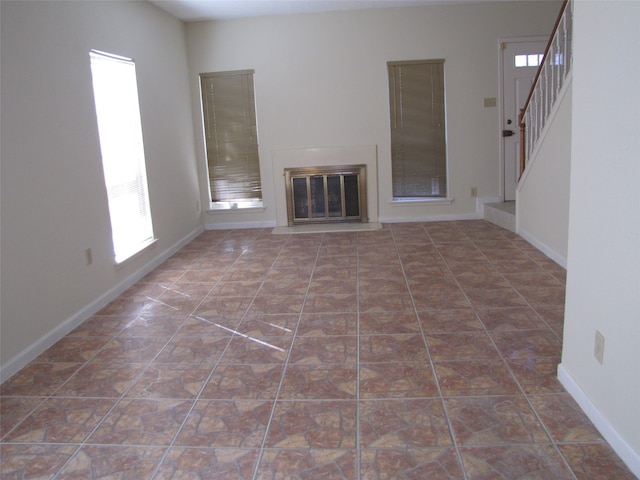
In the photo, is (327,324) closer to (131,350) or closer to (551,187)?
(131,350)

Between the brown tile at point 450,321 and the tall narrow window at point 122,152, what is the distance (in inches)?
99.7

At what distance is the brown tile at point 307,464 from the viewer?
201cm

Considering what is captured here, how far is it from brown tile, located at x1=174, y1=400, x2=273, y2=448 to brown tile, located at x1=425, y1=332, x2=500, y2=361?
102 centimetres

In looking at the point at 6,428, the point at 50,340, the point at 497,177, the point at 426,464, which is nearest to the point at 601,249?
the point at 426,464

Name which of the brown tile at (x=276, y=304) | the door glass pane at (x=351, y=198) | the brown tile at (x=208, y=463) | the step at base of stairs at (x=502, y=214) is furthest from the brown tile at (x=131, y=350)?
the step at base of stairs at (x=502, y=214)

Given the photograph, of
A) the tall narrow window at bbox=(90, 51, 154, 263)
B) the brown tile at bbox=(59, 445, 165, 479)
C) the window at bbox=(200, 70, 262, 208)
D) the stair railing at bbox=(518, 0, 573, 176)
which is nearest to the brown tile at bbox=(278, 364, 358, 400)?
the brown tile at bbox=(59, 445, 165, 479)

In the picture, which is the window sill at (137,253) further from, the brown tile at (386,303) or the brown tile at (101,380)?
the brown tile at (386,303)

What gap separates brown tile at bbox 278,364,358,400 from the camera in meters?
2.58

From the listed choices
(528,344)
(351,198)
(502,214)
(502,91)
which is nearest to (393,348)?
(528,344)

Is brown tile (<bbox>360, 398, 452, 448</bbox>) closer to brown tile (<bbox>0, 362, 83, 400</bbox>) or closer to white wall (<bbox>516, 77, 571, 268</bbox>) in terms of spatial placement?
brown tile (<bbox>0, 362, 83, 400</bbox>)

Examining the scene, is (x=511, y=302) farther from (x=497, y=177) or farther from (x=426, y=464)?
(x=497, y=177)

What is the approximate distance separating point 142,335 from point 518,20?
17.8 ft

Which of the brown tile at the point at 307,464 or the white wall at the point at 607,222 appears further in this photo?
the brown tile at the point at 307,464

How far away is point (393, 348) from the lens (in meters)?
3.06
